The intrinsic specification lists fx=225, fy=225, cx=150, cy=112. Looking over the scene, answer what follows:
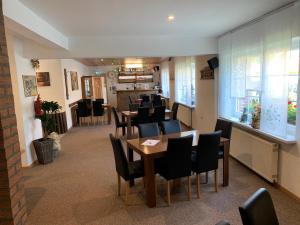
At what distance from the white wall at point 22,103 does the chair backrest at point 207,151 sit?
3289 mm

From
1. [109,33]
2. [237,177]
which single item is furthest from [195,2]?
[237,177]

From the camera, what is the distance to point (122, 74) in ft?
42.4

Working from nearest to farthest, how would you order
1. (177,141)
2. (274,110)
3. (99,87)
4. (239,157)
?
(177,141)
(274,110)
(239,157)
(99,87)

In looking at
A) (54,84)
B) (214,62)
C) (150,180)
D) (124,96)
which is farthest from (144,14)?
(124,96)

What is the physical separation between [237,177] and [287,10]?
244 centimetres

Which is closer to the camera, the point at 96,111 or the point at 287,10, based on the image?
the point at 287,10

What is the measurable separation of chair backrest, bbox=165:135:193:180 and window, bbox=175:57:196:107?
160 inches

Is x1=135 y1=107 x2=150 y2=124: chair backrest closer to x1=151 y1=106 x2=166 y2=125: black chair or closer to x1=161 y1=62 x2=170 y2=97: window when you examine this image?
x1=151 y1=106 x2=166 y2=125: black chair

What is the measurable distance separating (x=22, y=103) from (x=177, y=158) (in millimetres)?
3200

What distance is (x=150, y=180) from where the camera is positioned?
108 inches

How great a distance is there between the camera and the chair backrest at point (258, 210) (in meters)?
1.22

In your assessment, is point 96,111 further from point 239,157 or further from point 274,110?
point 274,110

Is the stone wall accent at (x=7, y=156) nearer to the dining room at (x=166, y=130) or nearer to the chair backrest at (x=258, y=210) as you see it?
the dining room at (x=166, y=130)

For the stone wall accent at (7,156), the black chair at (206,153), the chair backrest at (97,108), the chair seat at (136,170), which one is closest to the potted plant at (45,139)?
the chair seat at (136,170)
